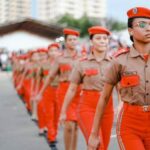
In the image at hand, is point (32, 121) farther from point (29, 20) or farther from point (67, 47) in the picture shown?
point (29, 20)

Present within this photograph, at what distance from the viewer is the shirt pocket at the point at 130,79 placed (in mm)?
3992

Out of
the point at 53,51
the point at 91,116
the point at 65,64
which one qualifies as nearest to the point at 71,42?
the point at 65,64

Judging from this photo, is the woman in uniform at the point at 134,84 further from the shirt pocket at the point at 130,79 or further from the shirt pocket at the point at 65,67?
the shirt pocket at the point at 65,67

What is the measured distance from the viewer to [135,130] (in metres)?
3.95

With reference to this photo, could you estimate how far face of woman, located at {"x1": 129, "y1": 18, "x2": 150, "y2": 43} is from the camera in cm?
399

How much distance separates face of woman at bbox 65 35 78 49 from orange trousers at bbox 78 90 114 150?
62.3 inches

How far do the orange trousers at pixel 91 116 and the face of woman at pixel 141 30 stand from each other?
1.77 m

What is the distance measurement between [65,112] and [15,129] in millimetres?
4757

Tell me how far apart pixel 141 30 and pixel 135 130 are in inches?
30.4

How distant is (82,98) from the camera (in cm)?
599

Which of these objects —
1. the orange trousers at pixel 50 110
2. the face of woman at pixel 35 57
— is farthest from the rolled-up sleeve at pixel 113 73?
the face of woman at pixel 35 57

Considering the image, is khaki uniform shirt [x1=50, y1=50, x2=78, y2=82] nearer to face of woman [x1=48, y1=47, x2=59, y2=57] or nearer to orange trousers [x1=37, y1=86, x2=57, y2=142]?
orange trousers [x1=37, y1=86, x2=57, y2=142]

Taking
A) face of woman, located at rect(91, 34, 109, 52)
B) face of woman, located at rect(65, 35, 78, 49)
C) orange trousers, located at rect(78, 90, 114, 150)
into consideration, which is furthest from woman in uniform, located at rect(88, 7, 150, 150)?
face of woman, located at rect(65, 35, 78, 49)

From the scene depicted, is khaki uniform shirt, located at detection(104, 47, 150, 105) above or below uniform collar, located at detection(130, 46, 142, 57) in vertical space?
below
